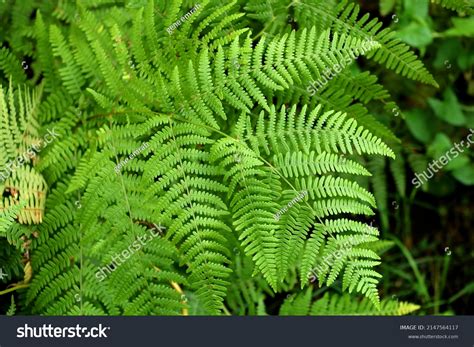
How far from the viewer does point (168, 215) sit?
7.36 ft

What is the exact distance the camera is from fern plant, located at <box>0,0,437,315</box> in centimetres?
228

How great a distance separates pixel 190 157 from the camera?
2357 mm

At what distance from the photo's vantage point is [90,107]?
8.87 feet

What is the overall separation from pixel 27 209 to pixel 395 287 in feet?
8.33

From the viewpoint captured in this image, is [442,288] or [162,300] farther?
[442,288]

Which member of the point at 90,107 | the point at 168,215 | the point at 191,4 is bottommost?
the point at 168,215

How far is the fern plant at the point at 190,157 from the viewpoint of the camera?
2.28 metres

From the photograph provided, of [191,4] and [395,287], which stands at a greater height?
[191,4]

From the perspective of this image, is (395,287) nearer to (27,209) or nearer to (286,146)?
(286,146)
